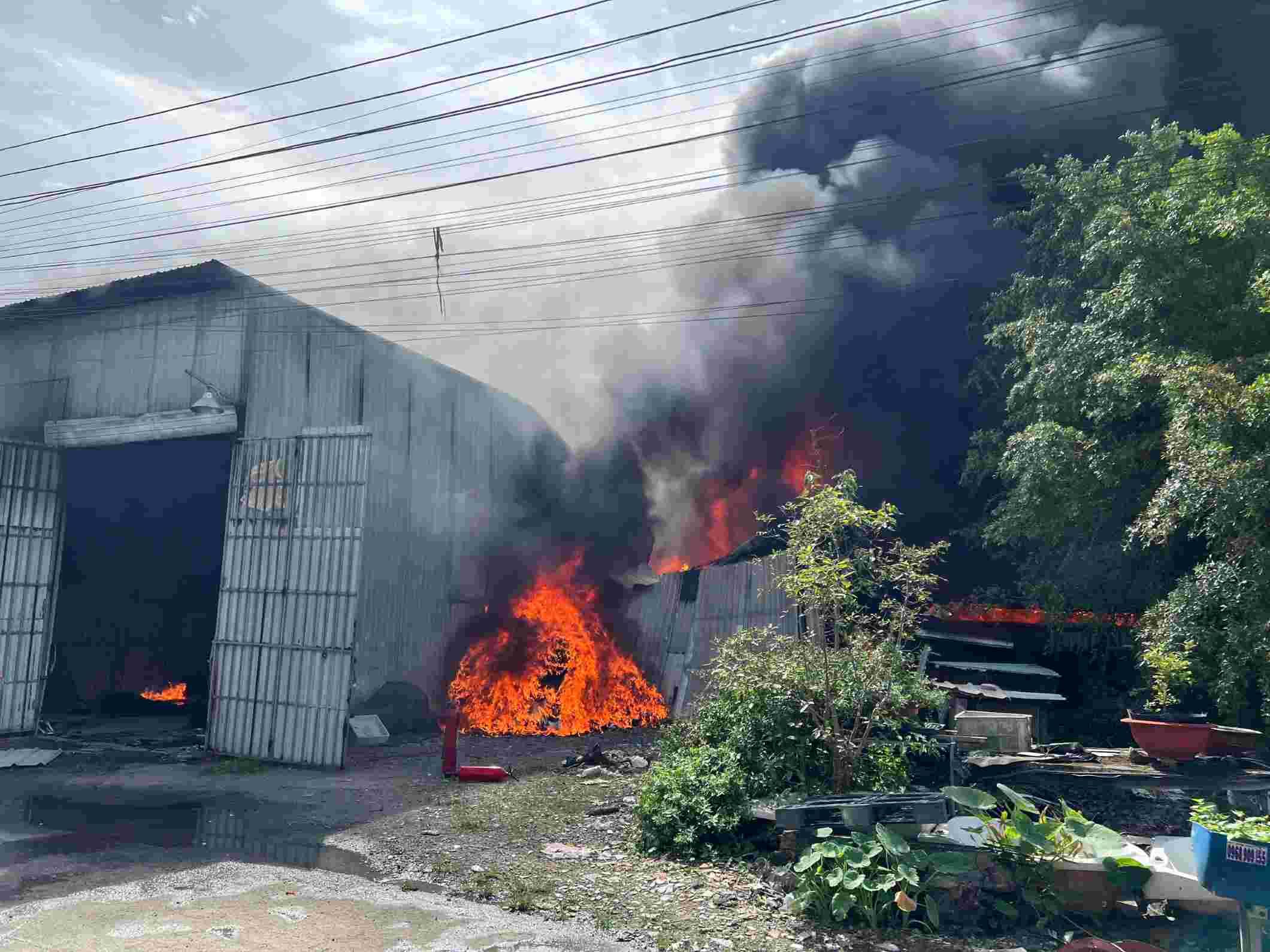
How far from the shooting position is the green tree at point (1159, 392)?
10766mm

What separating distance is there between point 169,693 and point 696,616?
1343cm

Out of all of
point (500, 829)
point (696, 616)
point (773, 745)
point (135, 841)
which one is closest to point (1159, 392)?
point (773, 745)

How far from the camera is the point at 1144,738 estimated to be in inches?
415

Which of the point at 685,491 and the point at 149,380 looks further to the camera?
the point at 685,491

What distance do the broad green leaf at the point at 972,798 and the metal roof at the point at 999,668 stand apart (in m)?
6.29

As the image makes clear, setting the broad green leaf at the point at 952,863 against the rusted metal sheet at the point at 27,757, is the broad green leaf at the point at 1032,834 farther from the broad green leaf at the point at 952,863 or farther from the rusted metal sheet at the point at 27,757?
the rusted metal sheet at the point at 27,757

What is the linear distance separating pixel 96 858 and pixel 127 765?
5.90 metres

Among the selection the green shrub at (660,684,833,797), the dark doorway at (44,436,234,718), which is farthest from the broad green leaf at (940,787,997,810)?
the dark doorway at (44,436,234,718)

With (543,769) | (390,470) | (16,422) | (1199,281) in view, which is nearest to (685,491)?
(390,470)

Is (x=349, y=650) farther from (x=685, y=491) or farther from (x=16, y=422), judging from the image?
(x=685, y=491)

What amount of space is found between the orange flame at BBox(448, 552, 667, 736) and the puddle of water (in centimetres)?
651

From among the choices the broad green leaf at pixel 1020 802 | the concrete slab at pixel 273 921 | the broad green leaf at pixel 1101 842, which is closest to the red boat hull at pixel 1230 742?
the broad green leaf at pixel 1101 842

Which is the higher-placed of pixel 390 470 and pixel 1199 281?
pixel 1199 281

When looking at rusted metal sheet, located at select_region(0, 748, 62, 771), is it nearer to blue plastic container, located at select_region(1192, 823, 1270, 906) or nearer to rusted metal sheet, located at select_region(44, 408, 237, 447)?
rusted metal sheet, located at select_region(44, 408, 237, 447)
